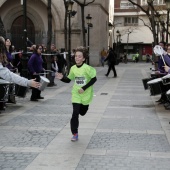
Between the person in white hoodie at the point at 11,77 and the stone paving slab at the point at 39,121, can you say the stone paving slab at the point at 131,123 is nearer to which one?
the stone paving slab at the point at 39,121

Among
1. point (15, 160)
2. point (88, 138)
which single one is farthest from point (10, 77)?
point (15, 160)

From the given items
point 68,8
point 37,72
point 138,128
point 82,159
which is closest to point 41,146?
point 82,159

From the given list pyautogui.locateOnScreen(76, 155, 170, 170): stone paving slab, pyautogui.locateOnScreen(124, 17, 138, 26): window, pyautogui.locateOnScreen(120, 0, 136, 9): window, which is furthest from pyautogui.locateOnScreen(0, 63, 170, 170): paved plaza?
pyautogui.locateOnScreen(120, 0, 136, 9): window

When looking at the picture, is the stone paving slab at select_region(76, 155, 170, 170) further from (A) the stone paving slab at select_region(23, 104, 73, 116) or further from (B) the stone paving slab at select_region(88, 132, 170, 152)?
(A) the stone paving slab at select_region(23, 104, 73, 116)

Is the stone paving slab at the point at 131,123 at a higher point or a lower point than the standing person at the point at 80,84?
lower

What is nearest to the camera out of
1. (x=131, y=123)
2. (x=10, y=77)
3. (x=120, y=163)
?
(x=120, y=163)

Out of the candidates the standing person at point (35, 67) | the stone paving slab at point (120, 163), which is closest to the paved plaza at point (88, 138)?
the stone paving slab at point (120, 163)

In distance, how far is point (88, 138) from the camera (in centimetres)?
740

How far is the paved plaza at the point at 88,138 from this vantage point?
575cm

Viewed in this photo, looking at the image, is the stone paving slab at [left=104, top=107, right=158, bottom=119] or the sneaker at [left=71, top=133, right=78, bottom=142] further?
the stone paving slab at [left=104, top=107, right=158, bottom=119]

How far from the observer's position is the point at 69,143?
275 inches

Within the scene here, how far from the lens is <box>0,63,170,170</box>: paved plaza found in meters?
5.75

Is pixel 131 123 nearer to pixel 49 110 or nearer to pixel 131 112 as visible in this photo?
pixel 131 112

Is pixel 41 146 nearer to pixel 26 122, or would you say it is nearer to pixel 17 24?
pixel 26 122
